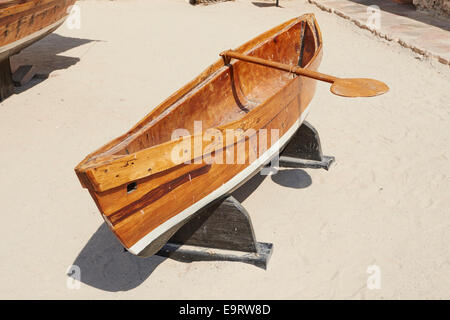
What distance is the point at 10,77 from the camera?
755cm

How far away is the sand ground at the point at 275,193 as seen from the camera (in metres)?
3.78

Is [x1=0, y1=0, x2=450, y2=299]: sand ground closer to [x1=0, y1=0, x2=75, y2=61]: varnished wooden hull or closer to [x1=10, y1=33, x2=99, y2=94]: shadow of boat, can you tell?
[x1=10, y1=33, x2=99, y2=94]: shadow of boat

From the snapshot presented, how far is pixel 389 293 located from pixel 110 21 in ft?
32.9

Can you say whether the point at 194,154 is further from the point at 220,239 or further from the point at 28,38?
the point at 28,38

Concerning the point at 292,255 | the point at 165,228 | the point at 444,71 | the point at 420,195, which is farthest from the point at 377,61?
the point at 165,228

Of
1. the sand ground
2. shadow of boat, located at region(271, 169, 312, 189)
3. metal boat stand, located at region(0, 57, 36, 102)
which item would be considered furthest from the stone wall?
metal boat stand, located at region(0, 57, 36, 102)

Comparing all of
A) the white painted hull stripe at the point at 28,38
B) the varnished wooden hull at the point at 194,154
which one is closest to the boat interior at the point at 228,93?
the varnished wooden hull at the point at 194,154

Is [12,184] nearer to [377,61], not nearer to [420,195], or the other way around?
[420,195]

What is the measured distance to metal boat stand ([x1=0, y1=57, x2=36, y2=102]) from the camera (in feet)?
24.3

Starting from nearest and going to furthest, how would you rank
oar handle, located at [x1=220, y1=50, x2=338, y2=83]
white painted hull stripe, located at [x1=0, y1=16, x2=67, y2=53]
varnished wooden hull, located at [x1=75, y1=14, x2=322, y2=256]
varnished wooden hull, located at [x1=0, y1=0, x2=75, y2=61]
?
varnished wooden hull, located at [x1=75, y1=14, x2=322, y2=256] < oar handle, located at [x1=220, y1=50, x2=338, y2=83] < varnished wooden hull, located at [x1=0, y1=0, x2=75, y2=61] < white painted hull stripe, located at [x1=0, y1=16, x2=67, y2=53]

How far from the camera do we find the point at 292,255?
13.2ft

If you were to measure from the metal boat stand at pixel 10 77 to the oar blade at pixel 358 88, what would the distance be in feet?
19.1

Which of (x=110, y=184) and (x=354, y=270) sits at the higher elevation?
(x=110, y=184)

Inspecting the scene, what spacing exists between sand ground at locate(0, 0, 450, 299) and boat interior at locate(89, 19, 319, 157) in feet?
3.14
